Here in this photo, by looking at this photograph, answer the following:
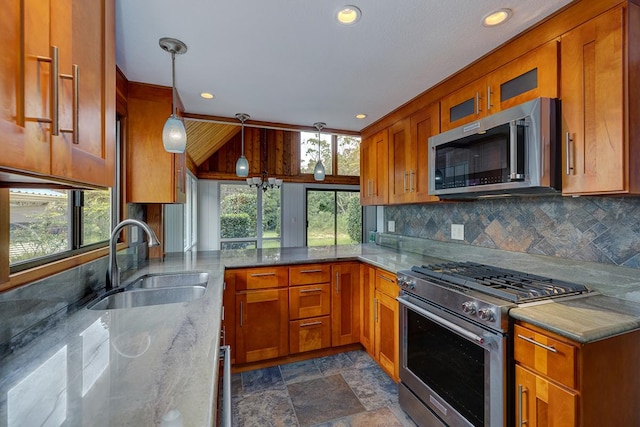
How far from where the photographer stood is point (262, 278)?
2.39 meters

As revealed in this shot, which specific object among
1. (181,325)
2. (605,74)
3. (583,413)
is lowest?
(583,413)

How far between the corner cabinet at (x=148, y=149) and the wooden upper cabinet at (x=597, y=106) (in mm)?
2532

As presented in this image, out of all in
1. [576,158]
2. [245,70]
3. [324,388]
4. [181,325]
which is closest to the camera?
[181,325]

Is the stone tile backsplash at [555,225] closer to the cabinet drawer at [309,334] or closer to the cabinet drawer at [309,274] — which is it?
the cabinet drawer at [309,274]

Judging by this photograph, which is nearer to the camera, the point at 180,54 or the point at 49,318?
the point at 49,318

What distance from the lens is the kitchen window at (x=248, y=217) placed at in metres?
6.57

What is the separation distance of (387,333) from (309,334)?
70cm

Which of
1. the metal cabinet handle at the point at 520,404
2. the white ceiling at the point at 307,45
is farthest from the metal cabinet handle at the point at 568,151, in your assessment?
the metal cabinet handle at the point at 520,404

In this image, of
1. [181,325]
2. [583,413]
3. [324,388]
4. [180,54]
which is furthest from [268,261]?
A: [583,413]

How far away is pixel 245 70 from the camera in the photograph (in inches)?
77.8

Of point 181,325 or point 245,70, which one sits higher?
point 245,70

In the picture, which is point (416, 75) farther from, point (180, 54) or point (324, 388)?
point (324, 388)

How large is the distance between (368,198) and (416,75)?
1.44 m

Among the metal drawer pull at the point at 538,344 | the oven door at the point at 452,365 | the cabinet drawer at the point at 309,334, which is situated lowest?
the cabinet drawer at the point at 309,334
